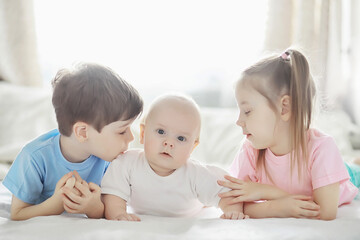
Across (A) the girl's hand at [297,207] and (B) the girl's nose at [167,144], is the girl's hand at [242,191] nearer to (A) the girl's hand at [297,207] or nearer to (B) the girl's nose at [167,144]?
(A) the girl's hand at [297,207]

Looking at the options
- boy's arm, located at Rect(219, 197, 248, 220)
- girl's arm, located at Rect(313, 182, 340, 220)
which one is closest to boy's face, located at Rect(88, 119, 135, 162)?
boy's arm, located at Rect(219, 197, 248, 220)

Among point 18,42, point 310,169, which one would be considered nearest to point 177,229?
point 310,169

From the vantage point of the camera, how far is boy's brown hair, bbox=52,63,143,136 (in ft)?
4.11

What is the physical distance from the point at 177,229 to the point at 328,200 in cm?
47

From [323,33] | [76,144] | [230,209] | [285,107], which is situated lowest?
[230,209]

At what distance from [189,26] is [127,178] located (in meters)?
1.68

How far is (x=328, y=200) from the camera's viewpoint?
4.24 ft

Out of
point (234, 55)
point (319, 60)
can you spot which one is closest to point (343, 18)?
point (319, 60)

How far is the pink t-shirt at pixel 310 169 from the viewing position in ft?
4.28

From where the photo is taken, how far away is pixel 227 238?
1.03 metres

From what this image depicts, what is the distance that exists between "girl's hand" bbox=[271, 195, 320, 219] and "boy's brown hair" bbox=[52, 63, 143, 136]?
0.50 meters

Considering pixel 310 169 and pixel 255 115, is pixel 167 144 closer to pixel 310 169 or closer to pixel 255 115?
pixel 255 115

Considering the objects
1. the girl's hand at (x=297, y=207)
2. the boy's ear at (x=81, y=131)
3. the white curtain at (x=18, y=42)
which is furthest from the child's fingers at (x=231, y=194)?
the white curtain at (x=18, y=42)

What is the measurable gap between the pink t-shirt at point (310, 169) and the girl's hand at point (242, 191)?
12cm
